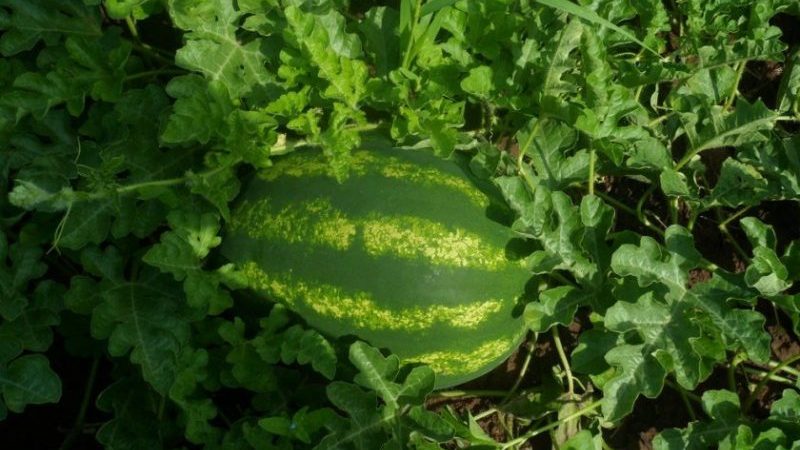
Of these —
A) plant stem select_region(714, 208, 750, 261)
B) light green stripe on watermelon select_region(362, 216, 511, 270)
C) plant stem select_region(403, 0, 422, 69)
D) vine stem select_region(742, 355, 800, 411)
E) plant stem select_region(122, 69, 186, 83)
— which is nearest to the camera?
light green stripe on watermelon select_region(362, 216, 511, 270)

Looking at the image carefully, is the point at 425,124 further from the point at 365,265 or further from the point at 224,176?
the point at 224,176

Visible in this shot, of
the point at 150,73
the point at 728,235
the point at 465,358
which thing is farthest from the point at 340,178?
the point at 728,235

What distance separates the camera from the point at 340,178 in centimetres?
239

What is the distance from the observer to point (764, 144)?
2.80 m

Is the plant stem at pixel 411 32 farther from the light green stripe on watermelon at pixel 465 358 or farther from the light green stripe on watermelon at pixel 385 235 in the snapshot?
the light green stripe on watermelon at pixel 465 358

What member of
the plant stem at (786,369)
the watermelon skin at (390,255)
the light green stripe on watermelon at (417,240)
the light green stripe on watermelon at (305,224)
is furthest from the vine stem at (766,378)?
the light green stripe on watermelon at (305,224)

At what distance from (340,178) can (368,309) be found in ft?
1.17

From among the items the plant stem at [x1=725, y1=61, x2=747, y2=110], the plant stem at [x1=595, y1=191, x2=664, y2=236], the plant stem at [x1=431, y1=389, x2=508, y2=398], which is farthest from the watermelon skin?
the plant stem at [x1=725, y1=61, x2=747, y2=110]

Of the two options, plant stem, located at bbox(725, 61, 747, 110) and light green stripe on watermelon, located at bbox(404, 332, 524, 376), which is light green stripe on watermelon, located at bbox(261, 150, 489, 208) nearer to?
light green stripe on watermelon, located at bbox(404, 332, 524, 376)

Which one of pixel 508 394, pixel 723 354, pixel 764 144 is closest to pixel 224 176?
pixel 508 394

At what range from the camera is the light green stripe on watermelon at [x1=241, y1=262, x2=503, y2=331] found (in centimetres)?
239

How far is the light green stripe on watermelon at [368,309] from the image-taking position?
2.39 metres

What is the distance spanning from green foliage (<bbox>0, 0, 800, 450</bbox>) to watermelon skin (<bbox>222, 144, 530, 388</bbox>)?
2.8 inches

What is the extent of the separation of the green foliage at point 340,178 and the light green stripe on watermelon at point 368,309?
3.7 inches
